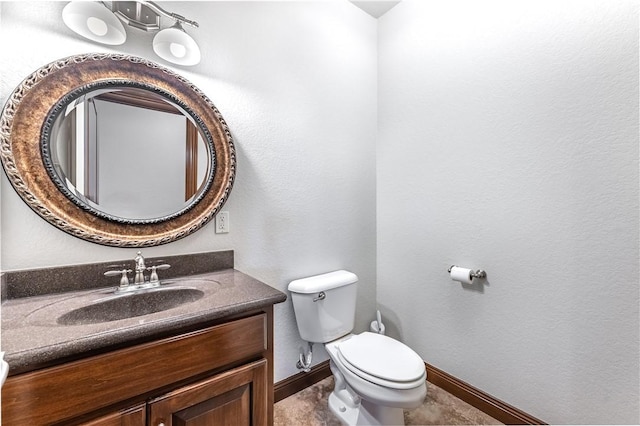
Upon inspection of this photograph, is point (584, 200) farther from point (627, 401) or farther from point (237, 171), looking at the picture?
point (237, 171)

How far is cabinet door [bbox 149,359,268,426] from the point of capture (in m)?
0.83

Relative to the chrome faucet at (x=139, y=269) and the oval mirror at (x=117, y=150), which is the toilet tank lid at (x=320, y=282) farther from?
the chrome faucet at (x=139, y=269)

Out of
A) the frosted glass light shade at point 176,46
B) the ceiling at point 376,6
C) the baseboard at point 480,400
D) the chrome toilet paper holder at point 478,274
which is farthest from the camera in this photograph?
the ceiling at point 376,6

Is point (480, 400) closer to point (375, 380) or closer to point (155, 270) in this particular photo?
point (375, 380)

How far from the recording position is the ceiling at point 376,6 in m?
1.96

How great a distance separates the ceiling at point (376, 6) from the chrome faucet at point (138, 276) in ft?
6.83

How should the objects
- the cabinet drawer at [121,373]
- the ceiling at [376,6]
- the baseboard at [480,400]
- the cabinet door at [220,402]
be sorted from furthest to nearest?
the ceiling at [376,6], the baseboard at [480,400], the cabinet door at [220,402], the cabinet drawer at [121,373]

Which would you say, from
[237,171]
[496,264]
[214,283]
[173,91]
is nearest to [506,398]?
[496,264]

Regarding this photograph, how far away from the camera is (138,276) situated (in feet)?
3.80

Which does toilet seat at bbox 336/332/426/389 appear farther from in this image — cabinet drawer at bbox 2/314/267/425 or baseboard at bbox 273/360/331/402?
cabinet drawer at bbox 2/314/267/425

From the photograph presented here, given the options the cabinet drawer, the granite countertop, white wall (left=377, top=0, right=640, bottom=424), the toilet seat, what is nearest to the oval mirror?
the granite countertop

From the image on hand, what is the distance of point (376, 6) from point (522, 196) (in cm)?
162

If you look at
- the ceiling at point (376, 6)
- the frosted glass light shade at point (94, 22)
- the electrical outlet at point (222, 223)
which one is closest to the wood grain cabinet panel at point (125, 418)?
the electrical outlet at point (222, 223)

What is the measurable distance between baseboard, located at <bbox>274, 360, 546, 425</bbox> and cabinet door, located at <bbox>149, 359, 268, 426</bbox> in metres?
0.71
